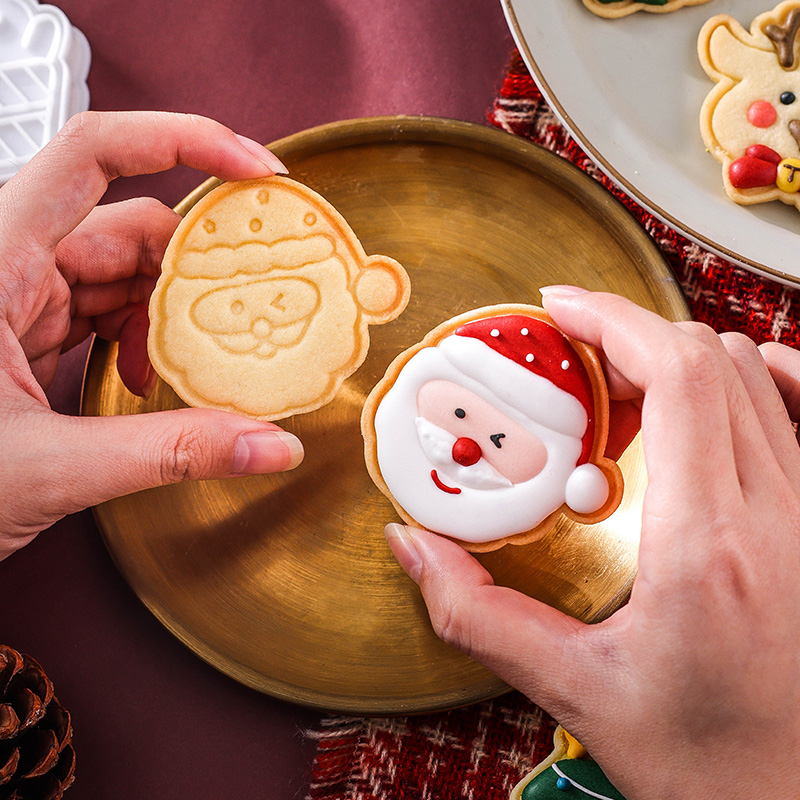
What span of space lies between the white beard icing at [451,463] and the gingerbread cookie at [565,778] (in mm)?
409

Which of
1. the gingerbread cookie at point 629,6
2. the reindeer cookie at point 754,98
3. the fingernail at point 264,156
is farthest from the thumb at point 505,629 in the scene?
the gingerbread cookie at point 629,6

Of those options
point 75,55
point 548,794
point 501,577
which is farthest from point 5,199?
point 548,794

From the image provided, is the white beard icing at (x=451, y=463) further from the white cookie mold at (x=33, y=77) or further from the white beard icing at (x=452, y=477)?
the white cookie mold at (x=33, y=77)

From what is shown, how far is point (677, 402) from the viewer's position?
0.74 m

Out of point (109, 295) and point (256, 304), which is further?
point (109, 295)

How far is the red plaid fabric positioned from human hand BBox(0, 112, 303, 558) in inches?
18.7

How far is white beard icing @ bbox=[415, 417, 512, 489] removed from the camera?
2.93 feet

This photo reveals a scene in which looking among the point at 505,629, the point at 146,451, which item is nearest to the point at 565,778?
the point at 505,629

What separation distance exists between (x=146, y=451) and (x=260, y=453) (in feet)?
0.41

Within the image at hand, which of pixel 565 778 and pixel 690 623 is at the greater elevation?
pixel 690 623

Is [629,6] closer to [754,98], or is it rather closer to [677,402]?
[754,98]

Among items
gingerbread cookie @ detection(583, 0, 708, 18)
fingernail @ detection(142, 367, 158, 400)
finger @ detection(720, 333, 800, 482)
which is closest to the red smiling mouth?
finger @ detection(720, 333, 800, 482)

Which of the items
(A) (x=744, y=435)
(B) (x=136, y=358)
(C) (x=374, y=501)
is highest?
(A) (x=744, y=435)

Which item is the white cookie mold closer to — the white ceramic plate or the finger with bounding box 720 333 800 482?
the white ceramic plate
